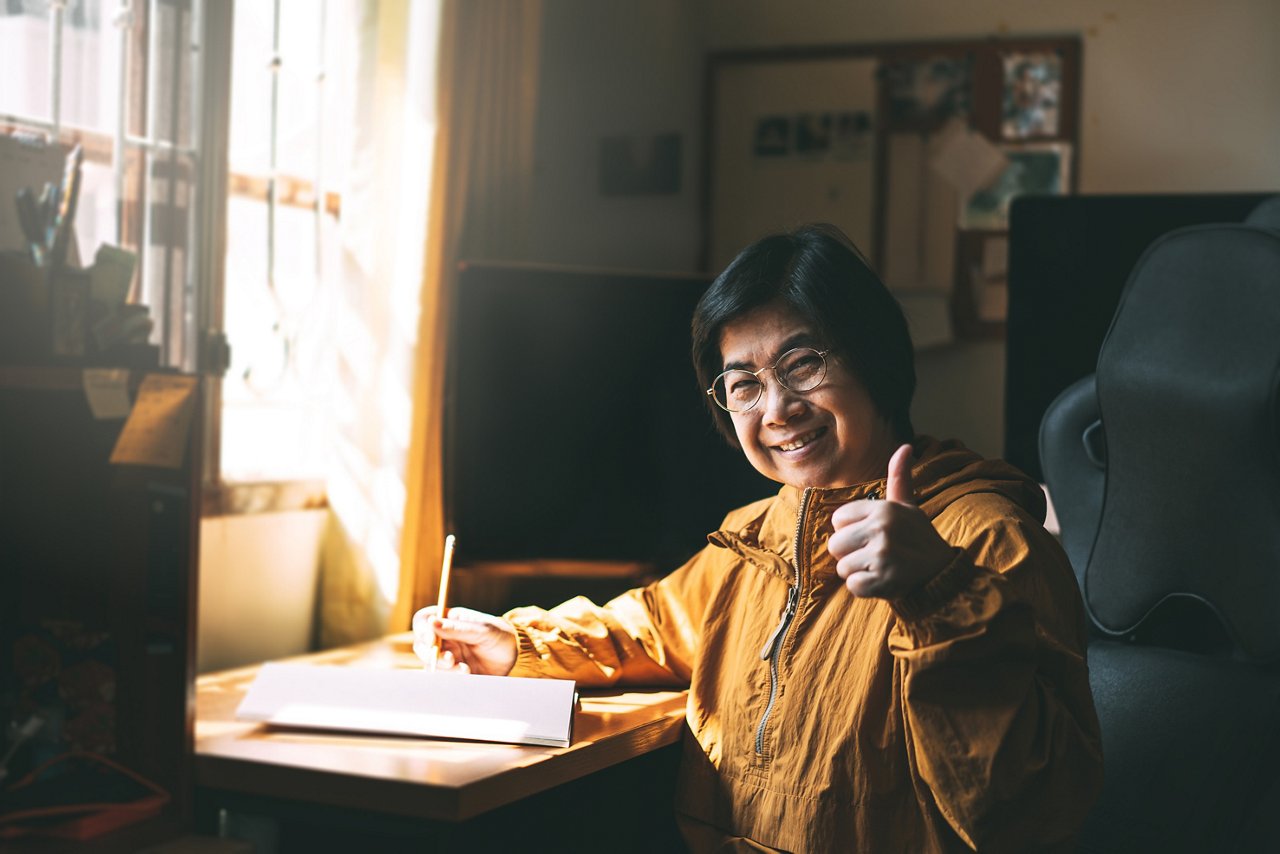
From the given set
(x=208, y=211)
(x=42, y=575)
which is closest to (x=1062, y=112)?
(x=208, y=211)

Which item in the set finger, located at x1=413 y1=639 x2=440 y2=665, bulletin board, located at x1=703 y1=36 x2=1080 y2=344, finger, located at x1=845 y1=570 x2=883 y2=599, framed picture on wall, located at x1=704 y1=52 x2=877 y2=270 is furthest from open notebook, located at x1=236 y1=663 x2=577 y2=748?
framed picture on wall, located at x1=704 y1=52 x2=877 y2=270

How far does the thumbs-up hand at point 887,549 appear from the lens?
992mm

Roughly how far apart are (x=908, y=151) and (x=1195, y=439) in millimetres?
2324

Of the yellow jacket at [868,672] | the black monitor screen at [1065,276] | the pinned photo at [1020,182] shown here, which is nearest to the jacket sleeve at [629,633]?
the yellow jacket at [868,672]

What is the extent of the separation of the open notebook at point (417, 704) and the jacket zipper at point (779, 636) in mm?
193

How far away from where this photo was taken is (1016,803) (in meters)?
1.04

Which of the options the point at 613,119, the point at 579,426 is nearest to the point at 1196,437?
the point at 579,426

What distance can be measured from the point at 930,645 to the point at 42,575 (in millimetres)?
803

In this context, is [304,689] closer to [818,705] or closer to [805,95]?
[818,705]

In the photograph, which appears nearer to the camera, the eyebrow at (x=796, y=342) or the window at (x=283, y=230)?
the eyebrow at (x=796, y=342)

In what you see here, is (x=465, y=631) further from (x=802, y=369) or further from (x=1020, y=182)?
(x=1020, y=182)

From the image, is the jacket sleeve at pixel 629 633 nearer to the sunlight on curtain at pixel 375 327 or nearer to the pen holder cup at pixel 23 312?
the pen holder cup at pixel 23 312

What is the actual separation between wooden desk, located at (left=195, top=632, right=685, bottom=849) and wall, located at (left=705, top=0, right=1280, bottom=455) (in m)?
2.21

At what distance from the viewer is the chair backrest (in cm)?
111
